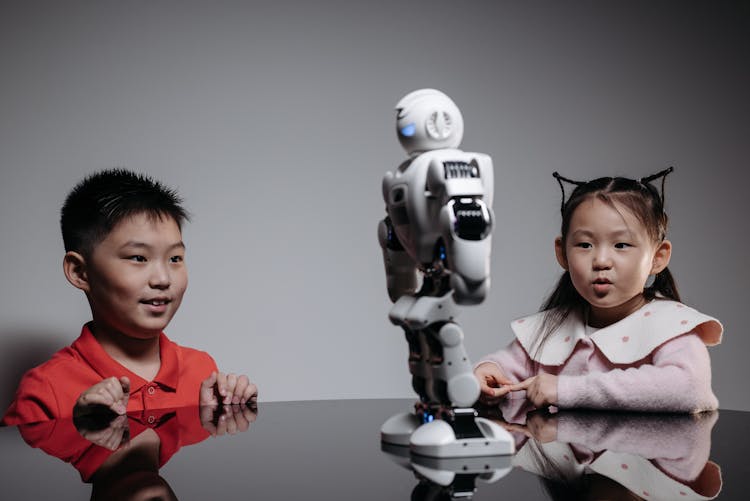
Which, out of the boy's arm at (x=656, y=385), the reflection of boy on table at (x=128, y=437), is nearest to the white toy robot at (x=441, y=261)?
the reflection of boy on table at (x=128, y=437)

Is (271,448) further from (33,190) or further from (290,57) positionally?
(290,57)

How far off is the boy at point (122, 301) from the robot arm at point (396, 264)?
0.50m

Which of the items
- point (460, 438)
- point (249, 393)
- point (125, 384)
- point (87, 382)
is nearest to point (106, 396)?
point (125, 384)

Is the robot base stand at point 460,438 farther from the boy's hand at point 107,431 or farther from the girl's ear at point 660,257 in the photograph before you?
the girl's ear at point 660,257

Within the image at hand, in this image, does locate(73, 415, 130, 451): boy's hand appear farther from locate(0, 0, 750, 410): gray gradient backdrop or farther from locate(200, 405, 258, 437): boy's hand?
locate(0, 0, 750, 410): gray gradient backdrop

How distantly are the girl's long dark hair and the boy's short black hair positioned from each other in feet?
2.07

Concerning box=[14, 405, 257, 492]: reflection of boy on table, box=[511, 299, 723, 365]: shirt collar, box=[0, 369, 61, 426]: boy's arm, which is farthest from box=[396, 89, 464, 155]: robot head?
box=[0, 369, 61, 426]: boy's arm

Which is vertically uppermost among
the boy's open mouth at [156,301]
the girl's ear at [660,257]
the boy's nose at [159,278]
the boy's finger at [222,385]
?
the boy's nose at [159,278]

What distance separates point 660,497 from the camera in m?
0.78

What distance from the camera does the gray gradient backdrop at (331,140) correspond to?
174 cm

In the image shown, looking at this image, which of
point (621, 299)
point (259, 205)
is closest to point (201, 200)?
point (259, 205)

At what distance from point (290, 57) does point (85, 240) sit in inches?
26.0

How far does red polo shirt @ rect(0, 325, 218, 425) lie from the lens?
4.62ft

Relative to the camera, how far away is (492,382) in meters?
1.43
